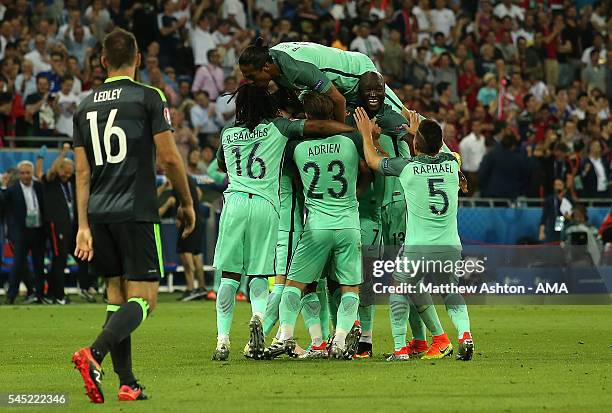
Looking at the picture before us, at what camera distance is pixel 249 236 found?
468 inches

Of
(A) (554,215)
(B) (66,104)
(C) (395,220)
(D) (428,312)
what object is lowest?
(A) (554,215)

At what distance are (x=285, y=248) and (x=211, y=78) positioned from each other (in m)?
13.9

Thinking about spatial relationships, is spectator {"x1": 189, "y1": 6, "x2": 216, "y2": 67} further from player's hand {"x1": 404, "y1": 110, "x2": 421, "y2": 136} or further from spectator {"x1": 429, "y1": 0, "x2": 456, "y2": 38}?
player's hand {"x1": 404, "y1": 110, "x2": 421, "y2": 136}

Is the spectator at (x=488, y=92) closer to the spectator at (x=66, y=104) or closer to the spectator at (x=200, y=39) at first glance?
the spectator at (x=200, y=39)

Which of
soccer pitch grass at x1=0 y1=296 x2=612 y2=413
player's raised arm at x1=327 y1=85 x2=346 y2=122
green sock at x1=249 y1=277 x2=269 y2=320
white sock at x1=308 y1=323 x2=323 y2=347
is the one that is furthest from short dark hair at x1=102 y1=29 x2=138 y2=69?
white sock at x1=308 y1=323 x2=323 y2=347

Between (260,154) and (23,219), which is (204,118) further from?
(260,154)

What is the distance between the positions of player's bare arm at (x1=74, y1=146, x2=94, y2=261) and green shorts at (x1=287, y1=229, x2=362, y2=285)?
320 centimetres

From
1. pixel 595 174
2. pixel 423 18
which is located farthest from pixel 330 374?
pixel 423 18

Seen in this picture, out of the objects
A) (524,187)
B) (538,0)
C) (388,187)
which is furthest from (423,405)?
(538,0)

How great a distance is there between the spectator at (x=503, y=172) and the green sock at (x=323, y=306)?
12.7 metres

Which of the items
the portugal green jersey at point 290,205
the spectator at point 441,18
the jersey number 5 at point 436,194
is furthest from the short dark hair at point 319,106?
the spectator at point 441,18

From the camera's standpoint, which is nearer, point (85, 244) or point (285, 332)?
point (85, 244)

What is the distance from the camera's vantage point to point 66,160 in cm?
2227

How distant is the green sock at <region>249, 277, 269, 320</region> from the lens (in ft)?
38.6
